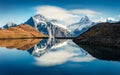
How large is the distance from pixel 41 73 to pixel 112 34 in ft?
448

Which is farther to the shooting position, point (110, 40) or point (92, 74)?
point (110, 40)

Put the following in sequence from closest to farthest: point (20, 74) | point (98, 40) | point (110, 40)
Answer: point (20, 74) < point (110, 40) < point (98, 40)

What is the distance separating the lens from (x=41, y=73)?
135 feet

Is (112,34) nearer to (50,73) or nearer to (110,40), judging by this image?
(110,40)

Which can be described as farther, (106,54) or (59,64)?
(106,54)

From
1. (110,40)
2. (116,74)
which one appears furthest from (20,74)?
(110,40)

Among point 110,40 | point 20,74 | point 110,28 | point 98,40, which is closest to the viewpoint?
point 20,74

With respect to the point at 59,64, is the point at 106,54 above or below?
below

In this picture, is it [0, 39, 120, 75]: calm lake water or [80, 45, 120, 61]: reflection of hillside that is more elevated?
[0, 39, 120, 75]: calm lake water

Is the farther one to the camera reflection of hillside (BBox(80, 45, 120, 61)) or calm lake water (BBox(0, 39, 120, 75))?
reflection of hillside (BBox(80, 45, 120, 61))

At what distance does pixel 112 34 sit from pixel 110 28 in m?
22.4

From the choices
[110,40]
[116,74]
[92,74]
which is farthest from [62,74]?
[110,40]

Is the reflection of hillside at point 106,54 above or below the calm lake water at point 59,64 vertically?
below

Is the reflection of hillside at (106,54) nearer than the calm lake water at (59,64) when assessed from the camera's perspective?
No
